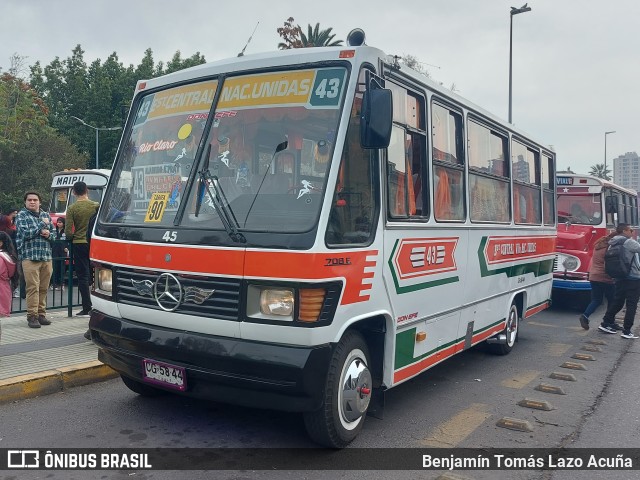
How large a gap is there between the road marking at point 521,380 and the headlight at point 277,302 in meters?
3.68

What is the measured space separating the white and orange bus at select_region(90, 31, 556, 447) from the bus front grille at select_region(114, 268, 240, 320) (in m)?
0.01

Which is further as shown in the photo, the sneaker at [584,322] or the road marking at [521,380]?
the sneaker at [584,322]

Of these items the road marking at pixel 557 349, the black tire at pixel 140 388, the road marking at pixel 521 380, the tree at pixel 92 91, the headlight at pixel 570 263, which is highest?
the tree at pixel 92 91

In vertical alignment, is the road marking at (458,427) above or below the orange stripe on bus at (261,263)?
below

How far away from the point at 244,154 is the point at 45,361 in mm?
3515

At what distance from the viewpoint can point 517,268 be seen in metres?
8.01

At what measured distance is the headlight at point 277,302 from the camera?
3838mm

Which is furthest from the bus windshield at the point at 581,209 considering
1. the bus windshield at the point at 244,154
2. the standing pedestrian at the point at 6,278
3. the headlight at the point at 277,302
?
the standing pedestrian at the point at 6,278

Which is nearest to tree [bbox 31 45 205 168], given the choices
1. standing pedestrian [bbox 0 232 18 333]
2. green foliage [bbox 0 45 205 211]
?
green foliage [bbox 0 45 205 211]

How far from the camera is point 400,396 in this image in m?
5.88

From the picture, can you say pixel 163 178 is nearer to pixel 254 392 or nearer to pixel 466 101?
pixel 254 392

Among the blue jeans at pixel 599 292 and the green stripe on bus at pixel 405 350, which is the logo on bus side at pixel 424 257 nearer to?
the green stripe on bus at pixel 405 350

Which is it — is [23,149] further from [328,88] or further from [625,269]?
[328,88]

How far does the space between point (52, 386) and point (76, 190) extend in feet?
10.5
